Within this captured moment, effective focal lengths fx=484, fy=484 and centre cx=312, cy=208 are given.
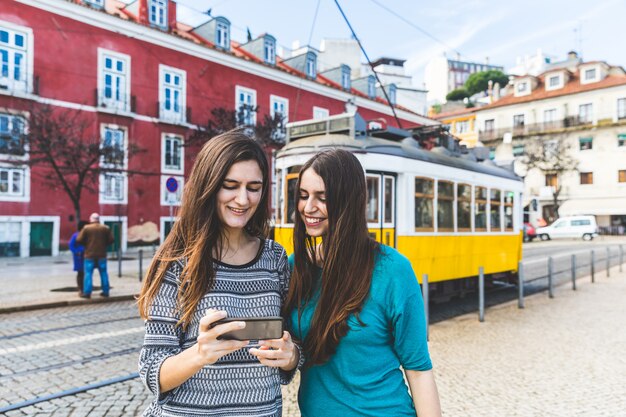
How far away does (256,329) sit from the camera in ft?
4.83

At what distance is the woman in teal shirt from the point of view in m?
1.74

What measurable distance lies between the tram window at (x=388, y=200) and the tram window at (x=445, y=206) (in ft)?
3.88

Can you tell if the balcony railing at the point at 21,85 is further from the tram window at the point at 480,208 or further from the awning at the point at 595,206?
the awning at the point at 595,206

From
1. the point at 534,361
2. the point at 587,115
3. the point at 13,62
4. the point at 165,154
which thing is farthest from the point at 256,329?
the point at 587,115

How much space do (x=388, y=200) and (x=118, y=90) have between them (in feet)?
62.4

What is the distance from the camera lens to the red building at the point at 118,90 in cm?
1989

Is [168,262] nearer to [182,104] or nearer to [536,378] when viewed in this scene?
[536,378]

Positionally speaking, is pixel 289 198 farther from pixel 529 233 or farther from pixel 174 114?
pixel 529 233

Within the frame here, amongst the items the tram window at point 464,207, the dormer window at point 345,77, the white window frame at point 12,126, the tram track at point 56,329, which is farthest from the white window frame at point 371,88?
the tram track at point 56,329

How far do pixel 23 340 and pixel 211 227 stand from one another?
6.70 m

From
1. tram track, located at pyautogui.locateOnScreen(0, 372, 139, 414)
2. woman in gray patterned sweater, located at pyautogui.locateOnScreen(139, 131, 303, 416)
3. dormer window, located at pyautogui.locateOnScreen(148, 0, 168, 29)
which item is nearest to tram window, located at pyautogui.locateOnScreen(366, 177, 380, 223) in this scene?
tram track, located at pyautogui.locateOnScreen(0, 372, 139, 414)

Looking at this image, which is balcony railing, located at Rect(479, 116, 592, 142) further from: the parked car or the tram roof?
the tram roof

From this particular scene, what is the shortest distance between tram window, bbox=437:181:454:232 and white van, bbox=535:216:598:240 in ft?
102

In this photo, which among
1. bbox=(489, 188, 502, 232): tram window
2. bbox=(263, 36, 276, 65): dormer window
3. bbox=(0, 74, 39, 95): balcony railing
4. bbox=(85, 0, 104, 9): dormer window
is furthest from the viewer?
bbox=(263, 36, 276, 65): dormer window
